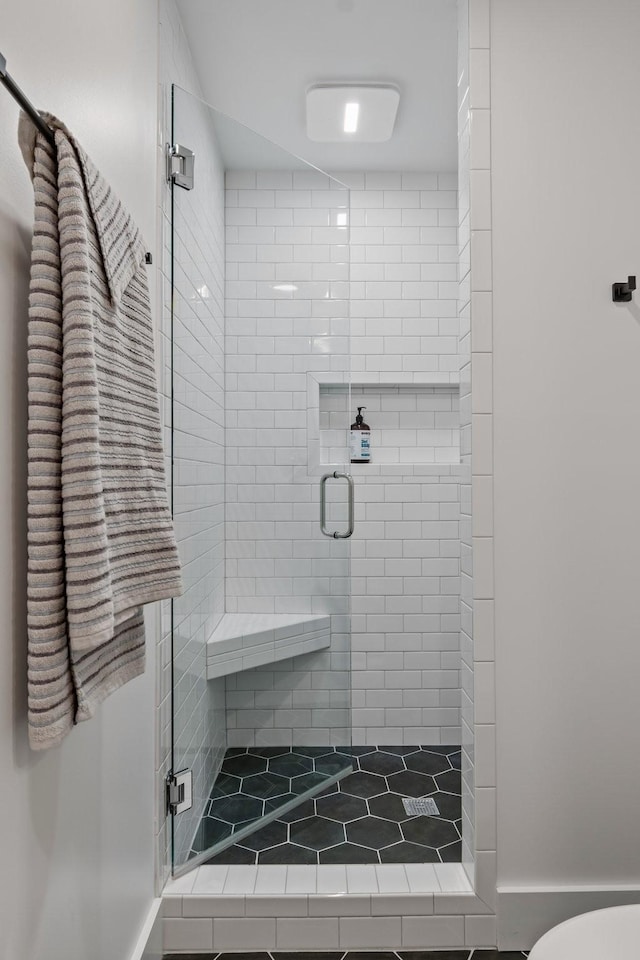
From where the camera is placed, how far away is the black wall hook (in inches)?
66.5

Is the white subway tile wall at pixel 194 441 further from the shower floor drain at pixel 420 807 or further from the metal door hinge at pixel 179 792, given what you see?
the shower floor drain at pixel 420 807

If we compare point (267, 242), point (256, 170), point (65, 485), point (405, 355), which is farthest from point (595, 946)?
point (405, 355)

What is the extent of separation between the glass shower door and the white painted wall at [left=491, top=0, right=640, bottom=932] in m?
0.58

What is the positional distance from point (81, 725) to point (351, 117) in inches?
94.4

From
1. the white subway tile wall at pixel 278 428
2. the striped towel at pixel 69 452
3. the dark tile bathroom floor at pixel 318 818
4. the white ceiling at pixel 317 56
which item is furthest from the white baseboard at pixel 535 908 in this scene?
the white ceiling at pixel 317 56

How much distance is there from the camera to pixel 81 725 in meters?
1.08

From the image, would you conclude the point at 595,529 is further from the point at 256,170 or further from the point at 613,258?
the point at 256,170

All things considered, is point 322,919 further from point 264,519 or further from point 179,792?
point 264,519

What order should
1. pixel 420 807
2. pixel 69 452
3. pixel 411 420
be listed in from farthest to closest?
1. pixel 411 420
2. pixel 420 807
3. pixel 69 452

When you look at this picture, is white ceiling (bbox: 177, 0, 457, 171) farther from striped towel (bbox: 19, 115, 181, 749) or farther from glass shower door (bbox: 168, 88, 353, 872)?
striped towel (bbox: 19, 115, 181, 749)

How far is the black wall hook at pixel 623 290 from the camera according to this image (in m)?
1.69

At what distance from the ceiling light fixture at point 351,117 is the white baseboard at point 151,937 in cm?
273

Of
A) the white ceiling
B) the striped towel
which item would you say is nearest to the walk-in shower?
the white ceiling

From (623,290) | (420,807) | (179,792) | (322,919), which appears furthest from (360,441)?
(322,919)
